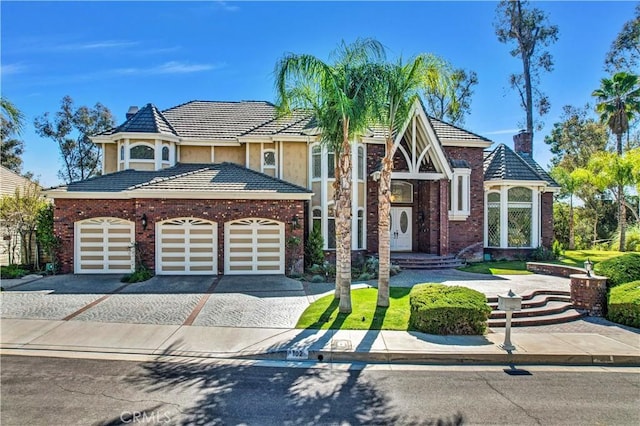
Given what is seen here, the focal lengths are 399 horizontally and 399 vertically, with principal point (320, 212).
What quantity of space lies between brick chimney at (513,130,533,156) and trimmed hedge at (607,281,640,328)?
15.5 m

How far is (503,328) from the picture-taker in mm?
9547

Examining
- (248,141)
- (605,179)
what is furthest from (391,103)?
(605,179)

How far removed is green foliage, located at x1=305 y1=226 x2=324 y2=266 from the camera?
661 inches

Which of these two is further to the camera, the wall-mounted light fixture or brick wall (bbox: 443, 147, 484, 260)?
brick wall (bbox: 443, 147, 484, 260)

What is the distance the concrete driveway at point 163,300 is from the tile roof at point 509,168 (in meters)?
12.7

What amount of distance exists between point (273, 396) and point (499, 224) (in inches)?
701

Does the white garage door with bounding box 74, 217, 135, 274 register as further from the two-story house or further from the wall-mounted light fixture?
A: the wall-mounted light fixture

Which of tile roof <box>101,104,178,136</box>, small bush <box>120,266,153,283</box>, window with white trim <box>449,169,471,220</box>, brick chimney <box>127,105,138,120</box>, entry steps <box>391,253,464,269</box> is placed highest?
brick chimney <box>127,105,138,120</box>

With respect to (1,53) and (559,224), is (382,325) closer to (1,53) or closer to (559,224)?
(1,53)

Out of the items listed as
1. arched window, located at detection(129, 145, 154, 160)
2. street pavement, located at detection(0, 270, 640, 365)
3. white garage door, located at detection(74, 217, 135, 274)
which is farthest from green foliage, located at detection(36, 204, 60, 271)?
arched window, located at detection(129, 145, 154, 160)

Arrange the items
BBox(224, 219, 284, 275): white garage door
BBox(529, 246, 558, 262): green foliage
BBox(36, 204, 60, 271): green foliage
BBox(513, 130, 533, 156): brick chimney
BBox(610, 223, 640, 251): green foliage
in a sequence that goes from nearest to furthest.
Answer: BBox(36, 204, 60, 271): green foliage → BBox(224, 219, 284, 275): white garage door → BBox(529, 246, 558, 262): green foliage → BBox(513, 130, 533, 156): brick chimney → BBox(610, 223, 640, 251): green foliage
